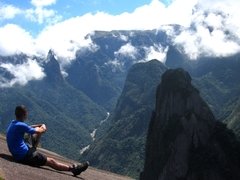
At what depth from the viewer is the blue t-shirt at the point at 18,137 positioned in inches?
997

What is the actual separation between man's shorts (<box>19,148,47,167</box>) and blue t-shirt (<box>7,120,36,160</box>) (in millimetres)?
284

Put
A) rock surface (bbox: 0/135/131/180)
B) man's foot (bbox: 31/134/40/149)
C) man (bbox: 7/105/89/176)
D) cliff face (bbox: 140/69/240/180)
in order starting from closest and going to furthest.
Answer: rock surface (bbox: 0/135/131/180) < man (bbox: 7/105/89/176) < man's foot (bbox: 31/134/40/149) < cliff face (bbox: 140/69/240/180)

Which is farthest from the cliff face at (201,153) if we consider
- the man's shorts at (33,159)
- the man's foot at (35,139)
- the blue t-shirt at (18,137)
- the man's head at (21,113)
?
the man's head at (21,113)

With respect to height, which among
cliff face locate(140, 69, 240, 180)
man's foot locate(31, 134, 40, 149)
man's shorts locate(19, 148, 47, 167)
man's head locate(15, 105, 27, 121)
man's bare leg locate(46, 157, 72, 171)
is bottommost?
cliff face locate(140, 69, 240, 180)

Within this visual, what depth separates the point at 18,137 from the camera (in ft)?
83.5

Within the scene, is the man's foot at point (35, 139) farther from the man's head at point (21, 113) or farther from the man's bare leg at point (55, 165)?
the man's bare leg at point (55, 165)

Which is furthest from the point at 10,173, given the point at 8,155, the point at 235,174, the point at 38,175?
the point at 235,174

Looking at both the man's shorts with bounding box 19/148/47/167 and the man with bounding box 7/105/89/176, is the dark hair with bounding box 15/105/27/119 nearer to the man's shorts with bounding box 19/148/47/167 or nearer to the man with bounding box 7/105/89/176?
the man with bounding box 7/105/89/176

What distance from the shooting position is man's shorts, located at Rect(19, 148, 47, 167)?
26.2 metres

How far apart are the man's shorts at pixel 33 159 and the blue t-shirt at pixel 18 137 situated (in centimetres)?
28

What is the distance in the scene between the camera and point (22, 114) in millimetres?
25062

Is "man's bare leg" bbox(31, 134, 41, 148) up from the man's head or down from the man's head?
down

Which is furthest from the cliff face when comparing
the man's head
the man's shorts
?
the man's head

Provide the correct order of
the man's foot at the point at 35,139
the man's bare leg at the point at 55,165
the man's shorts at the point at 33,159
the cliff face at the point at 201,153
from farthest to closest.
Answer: the cliff face at the point at 201,153
the man's bare leg at the point at 55,165
the man's foot at the point at 35,139
the man's shorts at the point at 33,159
